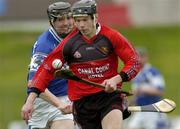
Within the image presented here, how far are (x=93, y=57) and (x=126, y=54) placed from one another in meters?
0.39

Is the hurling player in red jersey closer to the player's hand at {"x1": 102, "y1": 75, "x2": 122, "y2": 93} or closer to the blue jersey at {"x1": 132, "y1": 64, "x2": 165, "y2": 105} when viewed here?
the player's hand at {"x1": 102, "y1": 75, "x2": 122, "y2": 93}

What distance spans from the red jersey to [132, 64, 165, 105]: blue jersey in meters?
6.57

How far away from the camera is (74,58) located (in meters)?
11.7

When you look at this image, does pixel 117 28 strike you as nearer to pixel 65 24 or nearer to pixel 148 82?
pixel 148 82

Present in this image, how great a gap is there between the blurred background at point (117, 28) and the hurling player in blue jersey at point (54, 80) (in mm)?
14474

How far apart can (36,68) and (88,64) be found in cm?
92

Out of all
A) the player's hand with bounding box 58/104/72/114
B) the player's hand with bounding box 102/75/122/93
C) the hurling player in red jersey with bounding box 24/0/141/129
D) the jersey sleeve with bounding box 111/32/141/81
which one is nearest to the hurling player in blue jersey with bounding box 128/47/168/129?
the player's hand with bounding box 58/104/72/114

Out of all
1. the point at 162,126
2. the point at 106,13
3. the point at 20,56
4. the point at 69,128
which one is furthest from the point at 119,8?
the point at 69,128

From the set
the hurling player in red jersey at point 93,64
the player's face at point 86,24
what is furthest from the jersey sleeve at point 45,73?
the player's face at point 86,24

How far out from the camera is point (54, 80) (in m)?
12.8

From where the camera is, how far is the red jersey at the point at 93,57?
38.0ft

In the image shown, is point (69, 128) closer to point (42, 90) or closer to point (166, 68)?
point (42, 90)

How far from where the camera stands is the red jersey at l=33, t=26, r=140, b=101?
11.6 meters

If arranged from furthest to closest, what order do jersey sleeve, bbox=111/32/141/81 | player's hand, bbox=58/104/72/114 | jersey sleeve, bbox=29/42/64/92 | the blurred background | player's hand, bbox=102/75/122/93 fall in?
1. the blurred background
2. player's hand, bbox=58/104/72/114
3. jersey sleeve, bbox=29/42/64/92
4. jersey sleeve, bbox=111/32/141/81
5. player's hand, bbox=102/75/122/93
